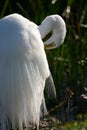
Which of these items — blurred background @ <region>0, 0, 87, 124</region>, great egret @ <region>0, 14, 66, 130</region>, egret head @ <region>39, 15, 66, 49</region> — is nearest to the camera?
great egret @ <region>0, 14, 66, 130</region>

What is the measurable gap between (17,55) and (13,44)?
76mm

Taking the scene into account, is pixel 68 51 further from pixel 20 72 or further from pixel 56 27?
pixel 20 72

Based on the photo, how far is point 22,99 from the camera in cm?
356

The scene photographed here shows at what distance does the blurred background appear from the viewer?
5.12m

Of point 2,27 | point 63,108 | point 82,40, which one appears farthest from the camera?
point 82,40

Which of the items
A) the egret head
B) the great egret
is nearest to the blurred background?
the egret head

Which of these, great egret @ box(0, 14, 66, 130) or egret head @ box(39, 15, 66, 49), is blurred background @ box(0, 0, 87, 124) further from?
great egret @ box(0, 14, 66, 130)

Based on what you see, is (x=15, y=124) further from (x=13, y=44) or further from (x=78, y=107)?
(x=78, y=107)

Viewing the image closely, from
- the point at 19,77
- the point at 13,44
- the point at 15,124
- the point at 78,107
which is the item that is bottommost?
the point at 78,107

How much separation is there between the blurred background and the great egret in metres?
1.03

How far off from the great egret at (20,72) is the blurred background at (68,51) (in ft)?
3.39

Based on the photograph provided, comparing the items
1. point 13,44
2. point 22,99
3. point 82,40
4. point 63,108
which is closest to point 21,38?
point 13,44

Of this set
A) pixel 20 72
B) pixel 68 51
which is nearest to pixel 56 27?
pixel 20 72

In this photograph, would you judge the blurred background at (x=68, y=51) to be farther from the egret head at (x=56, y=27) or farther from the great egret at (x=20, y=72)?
the great egret at (x=20, y=72)
